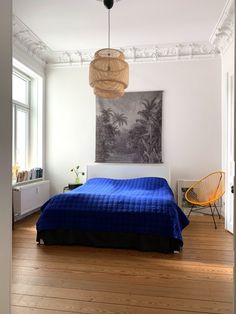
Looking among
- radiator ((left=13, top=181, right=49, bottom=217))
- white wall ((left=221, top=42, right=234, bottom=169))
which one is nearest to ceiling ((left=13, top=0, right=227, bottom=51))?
white wall ((left=221, top=42, right=234, bottom=169))

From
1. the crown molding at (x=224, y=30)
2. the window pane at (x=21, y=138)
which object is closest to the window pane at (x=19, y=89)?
the window pane at (x=21, y=138)

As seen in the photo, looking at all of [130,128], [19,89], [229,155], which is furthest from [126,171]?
[19,89]

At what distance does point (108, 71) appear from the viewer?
125 inches

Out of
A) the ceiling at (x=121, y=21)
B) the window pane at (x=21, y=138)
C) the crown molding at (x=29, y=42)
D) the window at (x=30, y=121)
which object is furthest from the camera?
the window at (x=30, y=121)

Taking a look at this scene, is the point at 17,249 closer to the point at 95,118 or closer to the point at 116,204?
the point at 116,204

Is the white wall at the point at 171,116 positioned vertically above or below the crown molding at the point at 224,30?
below

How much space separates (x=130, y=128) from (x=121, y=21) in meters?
1.85

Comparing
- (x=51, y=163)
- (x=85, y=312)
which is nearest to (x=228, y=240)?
(x=85, y=312)

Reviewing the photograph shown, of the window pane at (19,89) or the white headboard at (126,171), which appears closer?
the window pane at (19,89)

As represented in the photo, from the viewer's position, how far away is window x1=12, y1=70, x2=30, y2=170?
4.73m

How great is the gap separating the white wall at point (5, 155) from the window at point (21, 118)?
366 cm

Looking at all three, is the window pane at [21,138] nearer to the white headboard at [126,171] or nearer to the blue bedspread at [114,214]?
the white headboard at [126,171]

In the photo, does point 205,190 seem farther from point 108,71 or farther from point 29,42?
point 29,42

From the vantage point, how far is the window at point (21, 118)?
4730 mm
